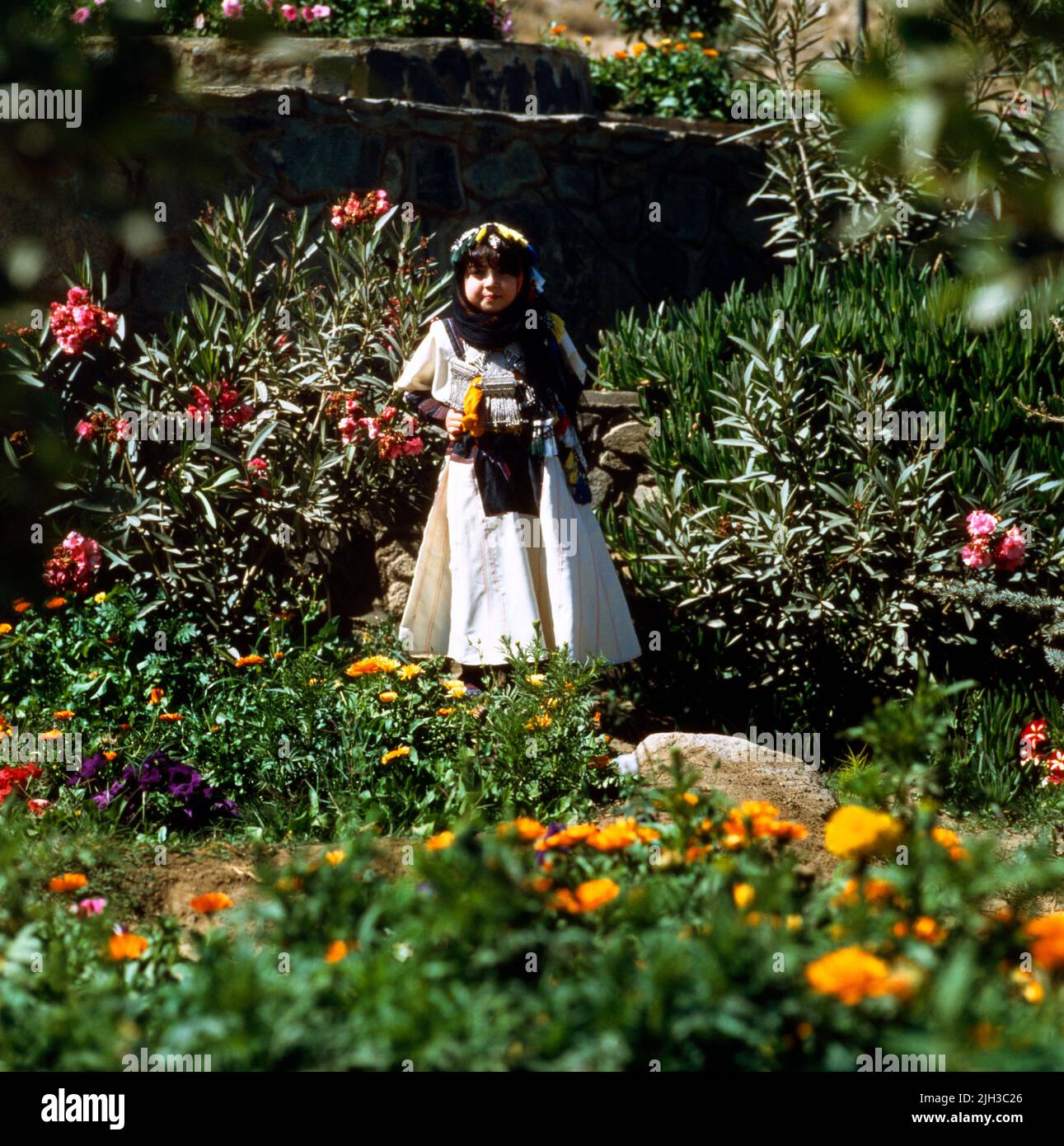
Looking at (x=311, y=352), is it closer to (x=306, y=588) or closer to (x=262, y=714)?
(x=306, y=588)

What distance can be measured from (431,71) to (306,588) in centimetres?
325

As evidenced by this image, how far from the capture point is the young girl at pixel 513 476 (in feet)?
14.7

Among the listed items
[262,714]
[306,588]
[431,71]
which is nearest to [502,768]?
[262,714]

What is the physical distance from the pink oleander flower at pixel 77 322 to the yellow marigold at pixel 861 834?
3.89 m

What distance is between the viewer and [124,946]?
2.05 m

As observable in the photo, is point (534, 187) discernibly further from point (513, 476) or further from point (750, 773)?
point (750, 773)

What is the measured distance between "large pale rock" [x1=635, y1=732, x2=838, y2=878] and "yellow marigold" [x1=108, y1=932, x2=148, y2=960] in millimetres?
1781

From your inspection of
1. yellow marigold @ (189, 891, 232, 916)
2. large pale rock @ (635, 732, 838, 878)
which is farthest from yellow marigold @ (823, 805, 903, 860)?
large pale rock @ (635, 732, 838, 878)

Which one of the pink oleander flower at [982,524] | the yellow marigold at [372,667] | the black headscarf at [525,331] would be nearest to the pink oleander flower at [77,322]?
the black headscarf at [525,331]

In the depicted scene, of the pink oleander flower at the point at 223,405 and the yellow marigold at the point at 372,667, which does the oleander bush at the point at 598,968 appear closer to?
the yellow marigold at the point at 372,667

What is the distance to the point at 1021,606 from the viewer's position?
4195 millimetres

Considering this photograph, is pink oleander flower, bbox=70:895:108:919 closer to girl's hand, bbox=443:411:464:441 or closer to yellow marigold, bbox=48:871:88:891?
yellow marigold, bbox=48:871:88:891

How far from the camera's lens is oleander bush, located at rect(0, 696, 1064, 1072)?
163cm

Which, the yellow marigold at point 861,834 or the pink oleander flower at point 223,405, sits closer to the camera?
the yellow marigold at point 861,834
